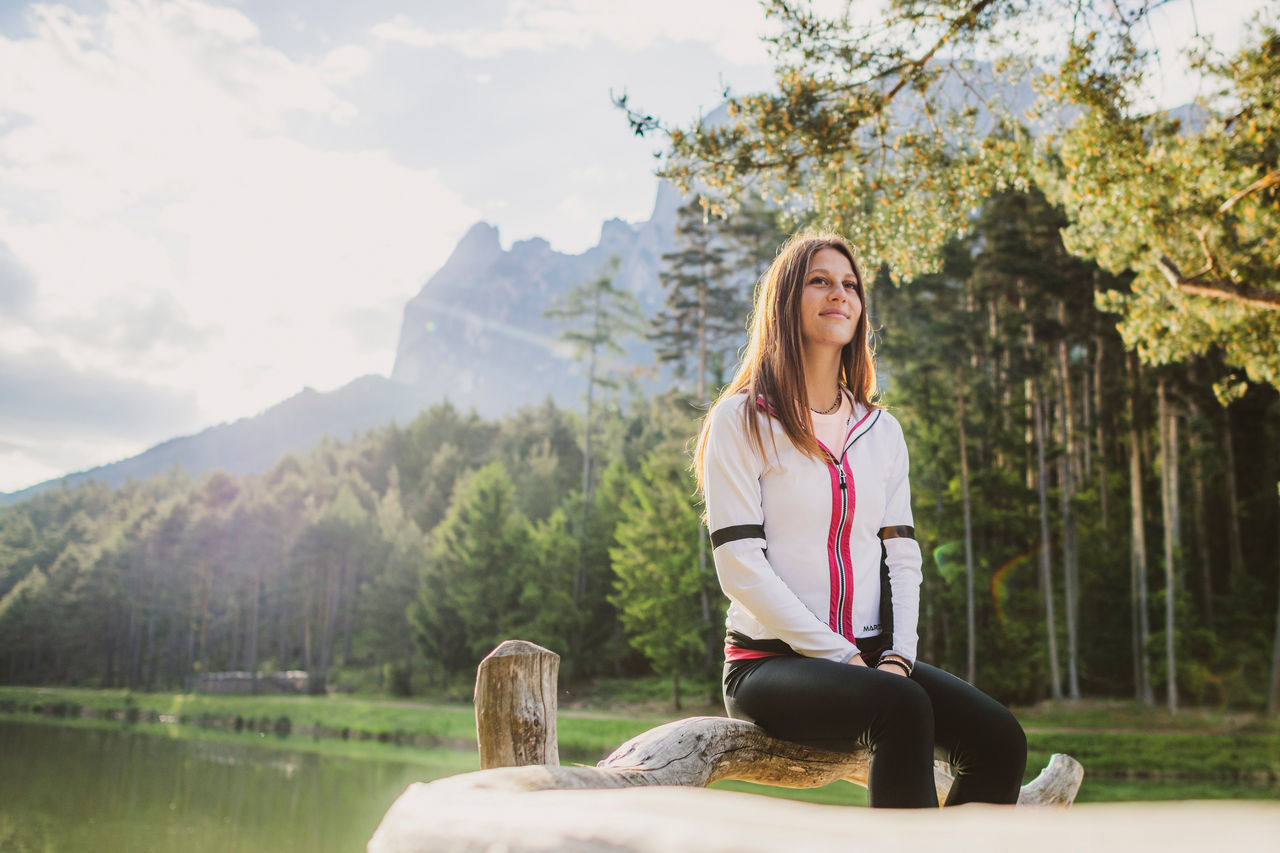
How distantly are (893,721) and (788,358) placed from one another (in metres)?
0.92

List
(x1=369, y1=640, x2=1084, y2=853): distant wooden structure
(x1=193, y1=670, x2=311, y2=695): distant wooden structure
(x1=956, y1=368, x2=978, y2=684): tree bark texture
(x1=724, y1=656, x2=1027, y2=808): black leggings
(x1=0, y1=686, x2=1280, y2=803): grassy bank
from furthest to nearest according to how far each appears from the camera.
Result: (x1=193, y1=670, x2=311, y2=695): distant wooden structure → (x1=956, y1=368, x2=978, y2=684): tree bark texture → (x1=0, y1=686, x2=1280, y2=803): grassy bank → (x1=724, y1=656, x2=1027, y2=808): black leggings → (x1=369, y1=640, x2=1084, y2=853): distant wooden structure

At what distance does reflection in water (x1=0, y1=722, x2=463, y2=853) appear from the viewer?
14062mm

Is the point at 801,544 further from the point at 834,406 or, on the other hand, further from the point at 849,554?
the point at 834,406

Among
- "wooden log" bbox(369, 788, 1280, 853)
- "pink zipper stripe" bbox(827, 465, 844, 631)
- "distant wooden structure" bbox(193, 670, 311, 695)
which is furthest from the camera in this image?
"distant wooden structure" bbox(193, 670, 311, 695)

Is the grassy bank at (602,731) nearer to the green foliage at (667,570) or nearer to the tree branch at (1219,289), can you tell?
the green foliage at (667,570)

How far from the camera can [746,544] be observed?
207 centimetres

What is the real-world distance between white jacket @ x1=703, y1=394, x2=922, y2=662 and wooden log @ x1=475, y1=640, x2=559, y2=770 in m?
0.47

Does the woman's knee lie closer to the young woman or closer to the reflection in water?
the young woman

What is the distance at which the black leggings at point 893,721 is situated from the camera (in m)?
1.86

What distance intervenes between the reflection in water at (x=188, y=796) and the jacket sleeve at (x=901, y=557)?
13.6 meters

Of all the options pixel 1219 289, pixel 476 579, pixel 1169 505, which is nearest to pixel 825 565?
pixel 1219 289

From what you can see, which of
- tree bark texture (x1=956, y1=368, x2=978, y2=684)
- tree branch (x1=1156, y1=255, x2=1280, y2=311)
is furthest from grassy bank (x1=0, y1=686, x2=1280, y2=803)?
tree branch (x1=1156, y1=255, x2=1280, y2=311)

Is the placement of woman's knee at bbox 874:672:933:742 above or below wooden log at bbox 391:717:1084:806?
above

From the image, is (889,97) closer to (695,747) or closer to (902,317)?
(695,747)
